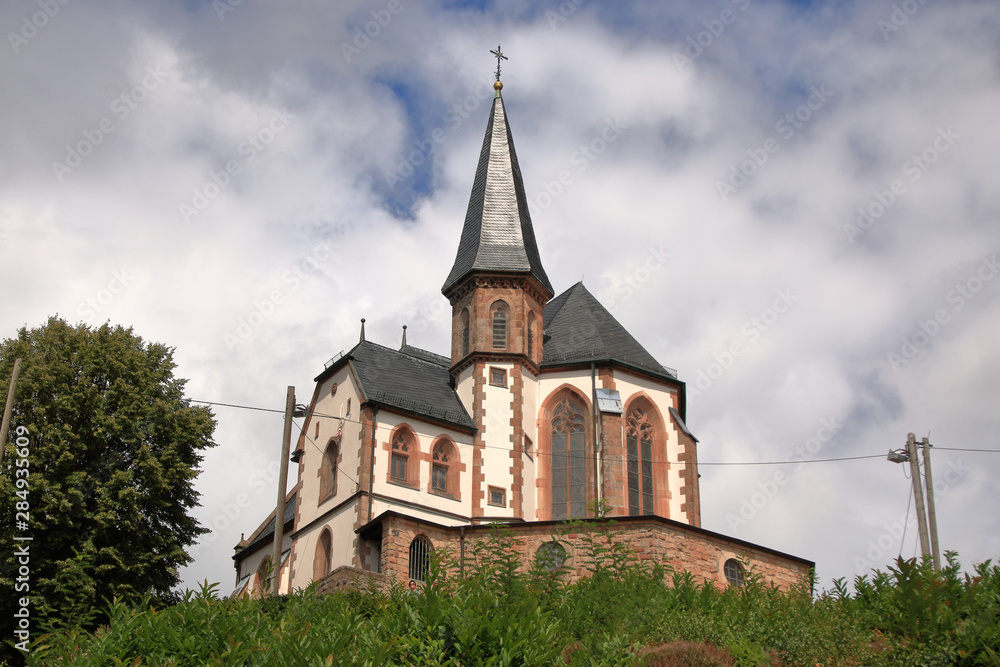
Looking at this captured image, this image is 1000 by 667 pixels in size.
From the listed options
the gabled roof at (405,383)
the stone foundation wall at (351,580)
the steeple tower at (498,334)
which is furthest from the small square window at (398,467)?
the stone foundation wall at (351,580)

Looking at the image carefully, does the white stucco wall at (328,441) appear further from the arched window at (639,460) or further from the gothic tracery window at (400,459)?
the arched window at (639,460)

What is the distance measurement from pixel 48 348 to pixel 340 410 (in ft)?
30.5

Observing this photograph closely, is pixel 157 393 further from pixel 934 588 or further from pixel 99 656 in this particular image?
pixel 934 588

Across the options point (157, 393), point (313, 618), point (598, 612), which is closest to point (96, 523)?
point (157, 393)

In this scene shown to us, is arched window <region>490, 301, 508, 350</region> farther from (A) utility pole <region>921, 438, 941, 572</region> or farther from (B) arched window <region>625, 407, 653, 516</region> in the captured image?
(A) utility pole <region>921, 438, 941, 572</region>

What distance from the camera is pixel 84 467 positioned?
97.1 ft

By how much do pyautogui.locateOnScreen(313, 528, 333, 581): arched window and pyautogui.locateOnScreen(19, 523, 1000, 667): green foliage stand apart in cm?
1382

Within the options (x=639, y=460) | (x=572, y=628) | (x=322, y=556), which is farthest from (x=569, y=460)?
(x=572, y=628)

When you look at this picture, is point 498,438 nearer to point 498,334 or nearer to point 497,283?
point 498,334

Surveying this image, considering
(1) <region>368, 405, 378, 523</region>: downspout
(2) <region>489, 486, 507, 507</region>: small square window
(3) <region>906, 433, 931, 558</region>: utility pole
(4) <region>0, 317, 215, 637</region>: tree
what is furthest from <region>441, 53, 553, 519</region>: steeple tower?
(3) <region>906, 433, 931, 558</region>: utility pole

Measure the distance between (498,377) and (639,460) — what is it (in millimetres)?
5625

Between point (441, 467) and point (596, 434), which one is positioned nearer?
point (441, 467)

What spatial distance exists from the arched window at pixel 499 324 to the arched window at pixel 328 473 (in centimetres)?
672

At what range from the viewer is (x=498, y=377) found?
37.5 m
